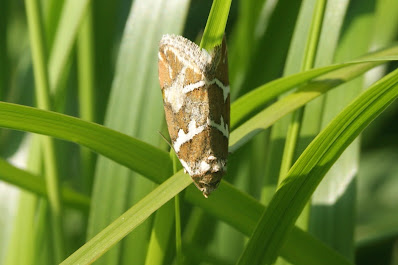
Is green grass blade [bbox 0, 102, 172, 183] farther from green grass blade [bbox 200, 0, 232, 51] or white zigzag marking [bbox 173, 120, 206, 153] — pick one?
green grass blade [bbox 200, 0, 232, 51]

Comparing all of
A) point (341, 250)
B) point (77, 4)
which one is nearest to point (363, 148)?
point (341, 250)

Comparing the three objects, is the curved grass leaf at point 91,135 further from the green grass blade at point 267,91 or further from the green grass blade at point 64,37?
the green grass blade at point 64,37

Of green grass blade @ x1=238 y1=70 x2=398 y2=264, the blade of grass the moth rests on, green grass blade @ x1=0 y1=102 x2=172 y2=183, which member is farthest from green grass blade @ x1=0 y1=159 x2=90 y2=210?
green grass blade @ x1=238 y1=70 x2=398 y2=264

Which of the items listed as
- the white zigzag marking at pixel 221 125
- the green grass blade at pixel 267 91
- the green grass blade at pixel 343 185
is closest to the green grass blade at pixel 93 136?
the white zigzag marking at pixel 221 125

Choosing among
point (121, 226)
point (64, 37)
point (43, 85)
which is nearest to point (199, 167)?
point (121, 226)

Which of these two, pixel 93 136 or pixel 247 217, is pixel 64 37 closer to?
pixel 93 136
